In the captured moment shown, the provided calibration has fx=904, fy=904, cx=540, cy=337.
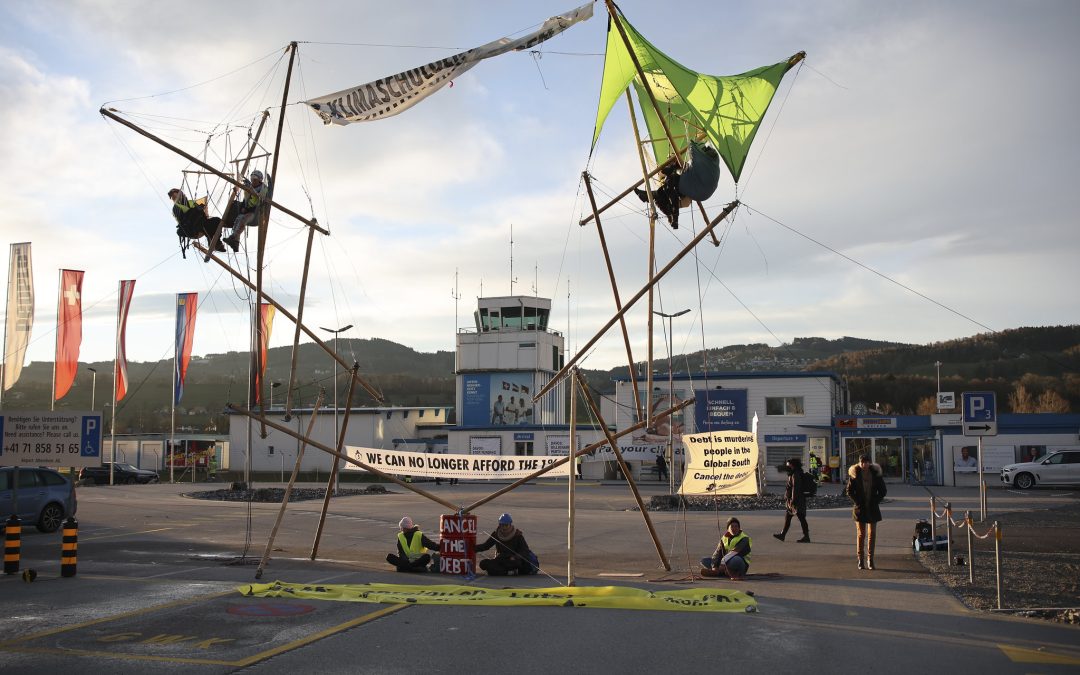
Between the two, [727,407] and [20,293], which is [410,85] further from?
[727,407]

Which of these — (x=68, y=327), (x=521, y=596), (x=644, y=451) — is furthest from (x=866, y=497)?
(x=644, y=451)

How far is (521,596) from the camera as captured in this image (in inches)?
466

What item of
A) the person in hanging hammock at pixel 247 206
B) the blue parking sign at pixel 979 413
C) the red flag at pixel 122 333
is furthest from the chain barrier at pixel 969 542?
the red flag at pixel 122 333

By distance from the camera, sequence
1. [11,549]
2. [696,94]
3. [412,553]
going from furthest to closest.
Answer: [412,553]
[11,549]
[696,94]

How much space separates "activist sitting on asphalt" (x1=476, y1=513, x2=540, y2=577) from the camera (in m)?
14.2

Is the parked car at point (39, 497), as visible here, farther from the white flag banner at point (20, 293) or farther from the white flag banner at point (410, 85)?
the white flag banner at point (20, 293)

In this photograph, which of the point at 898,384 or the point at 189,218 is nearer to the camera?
the point at 189,218

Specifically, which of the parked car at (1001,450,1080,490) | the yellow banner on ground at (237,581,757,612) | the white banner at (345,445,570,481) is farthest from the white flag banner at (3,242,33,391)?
the parked car at (1001,450,1080,490)

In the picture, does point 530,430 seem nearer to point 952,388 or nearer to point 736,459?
point 736,459

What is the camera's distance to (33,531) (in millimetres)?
22266

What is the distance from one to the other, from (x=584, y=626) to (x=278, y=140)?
8881 millimetres

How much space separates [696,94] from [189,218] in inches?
314

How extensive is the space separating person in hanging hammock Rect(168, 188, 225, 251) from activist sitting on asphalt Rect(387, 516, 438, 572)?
5560mm

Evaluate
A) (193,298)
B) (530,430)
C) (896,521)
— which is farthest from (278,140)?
(530,430)
